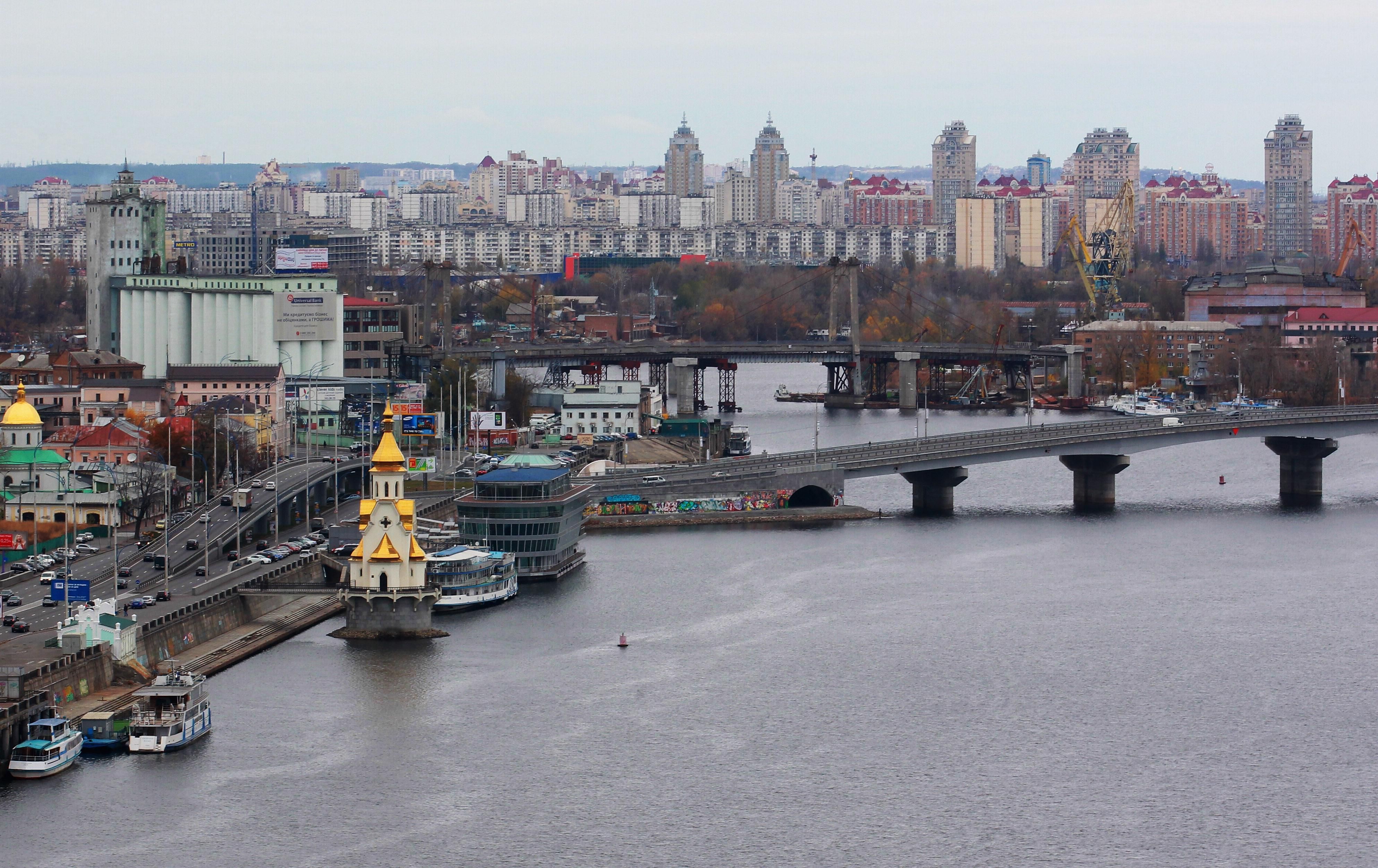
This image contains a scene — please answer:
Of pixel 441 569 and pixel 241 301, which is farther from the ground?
pixel 241 301

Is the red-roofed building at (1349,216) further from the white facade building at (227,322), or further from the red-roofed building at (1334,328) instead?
the white facade building at (227,322)

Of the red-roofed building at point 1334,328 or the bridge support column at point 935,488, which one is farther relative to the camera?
the red-roofed building at point 1334,328

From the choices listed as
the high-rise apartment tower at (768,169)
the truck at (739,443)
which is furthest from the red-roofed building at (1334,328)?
the high-rise apartment tower at (768,169)

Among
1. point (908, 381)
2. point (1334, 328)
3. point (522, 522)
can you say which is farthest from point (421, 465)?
point (1334, 328)

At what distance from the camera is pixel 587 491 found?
97.7ft

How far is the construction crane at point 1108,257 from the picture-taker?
231ft

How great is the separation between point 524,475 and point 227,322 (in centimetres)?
1688

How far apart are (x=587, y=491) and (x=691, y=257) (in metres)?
70.7

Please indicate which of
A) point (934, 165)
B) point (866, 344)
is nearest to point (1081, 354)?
point (866, 344)

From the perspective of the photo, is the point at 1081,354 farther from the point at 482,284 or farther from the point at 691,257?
the point at 691,257

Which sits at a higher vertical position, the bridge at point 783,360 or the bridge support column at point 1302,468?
the bridge at point 783,360

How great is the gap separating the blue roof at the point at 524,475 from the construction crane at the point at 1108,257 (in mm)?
39037

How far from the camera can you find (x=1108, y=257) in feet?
232

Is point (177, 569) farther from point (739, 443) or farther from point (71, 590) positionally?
point (739, 443)
